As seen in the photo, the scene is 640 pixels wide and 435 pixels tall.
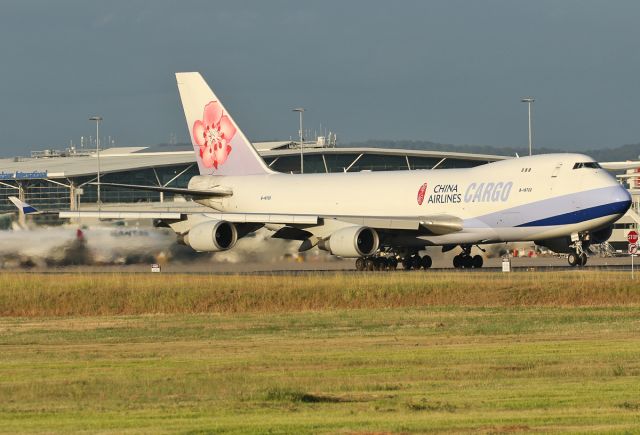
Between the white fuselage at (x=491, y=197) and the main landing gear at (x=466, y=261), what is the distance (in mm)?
3243

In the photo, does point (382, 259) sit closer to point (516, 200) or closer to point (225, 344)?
point (516, 200)

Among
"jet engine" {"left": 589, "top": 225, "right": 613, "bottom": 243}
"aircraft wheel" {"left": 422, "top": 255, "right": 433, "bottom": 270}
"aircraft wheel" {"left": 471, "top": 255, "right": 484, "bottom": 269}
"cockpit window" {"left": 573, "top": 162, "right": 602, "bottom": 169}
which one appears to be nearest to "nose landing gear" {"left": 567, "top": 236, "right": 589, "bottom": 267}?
"jet engine" {"left": 589, "top": 225, "right": 613, "bottom": 243}

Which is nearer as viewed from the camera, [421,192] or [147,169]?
[421,192]

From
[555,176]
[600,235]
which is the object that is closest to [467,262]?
[600,235]

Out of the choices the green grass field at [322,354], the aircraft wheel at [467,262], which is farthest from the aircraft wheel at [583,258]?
the green grass field at [322,354]

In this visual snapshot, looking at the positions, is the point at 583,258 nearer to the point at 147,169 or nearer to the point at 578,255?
the point at 578,255

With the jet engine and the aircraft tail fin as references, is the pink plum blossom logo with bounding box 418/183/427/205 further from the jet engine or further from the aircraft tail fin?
the aircraft tail fin

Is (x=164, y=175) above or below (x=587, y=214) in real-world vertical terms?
above

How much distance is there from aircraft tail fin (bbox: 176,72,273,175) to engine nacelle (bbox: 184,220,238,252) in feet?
29.5

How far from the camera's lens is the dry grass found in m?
35.9

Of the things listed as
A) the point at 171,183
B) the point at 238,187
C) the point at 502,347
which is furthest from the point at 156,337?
the point at 171,183

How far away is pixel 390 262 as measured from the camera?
53.6 meters

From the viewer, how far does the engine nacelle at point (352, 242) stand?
166ft

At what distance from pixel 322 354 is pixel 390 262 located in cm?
3116
